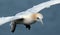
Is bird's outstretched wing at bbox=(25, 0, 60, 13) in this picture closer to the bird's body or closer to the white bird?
the white bird

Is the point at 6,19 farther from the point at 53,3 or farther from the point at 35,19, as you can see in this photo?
the point at 53,3

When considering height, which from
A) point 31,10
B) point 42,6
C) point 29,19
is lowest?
point 29,19

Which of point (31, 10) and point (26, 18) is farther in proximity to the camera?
point (31, 10)

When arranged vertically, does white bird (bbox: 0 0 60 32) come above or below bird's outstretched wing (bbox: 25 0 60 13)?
below

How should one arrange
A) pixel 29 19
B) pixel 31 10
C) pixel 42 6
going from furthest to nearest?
pixel 42 6
pixel 31 10
pixel 29 19

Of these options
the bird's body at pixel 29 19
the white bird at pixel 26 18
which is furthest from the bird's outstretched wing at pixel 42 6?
the bird's body at pixel 29 19

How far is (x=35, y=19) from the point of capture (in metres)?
10.1

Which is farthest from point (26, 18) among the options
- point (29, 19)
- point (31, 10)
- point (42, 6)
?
point (42, 6)

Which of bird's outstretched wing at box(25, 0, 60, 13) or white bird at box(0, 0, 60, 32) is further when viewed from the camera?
bird's outstretched wing at box(25, 0, 60, 13)

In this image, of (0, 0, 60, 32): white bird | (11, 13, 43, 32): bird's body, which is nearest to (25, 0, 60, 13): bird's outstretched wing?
(0, 0, 60, 32): white bird

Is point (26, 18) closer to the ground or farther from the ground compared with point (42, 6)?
closer to the ground

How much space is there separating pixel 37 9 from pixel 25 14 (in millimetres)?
427

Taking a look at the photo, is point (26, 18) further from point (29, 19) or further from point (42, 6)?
point (42, 6)

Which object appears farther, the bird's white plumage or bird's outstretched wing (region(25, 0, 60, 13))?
bird's outstretched wing (region(25, 0, 60, 13))
